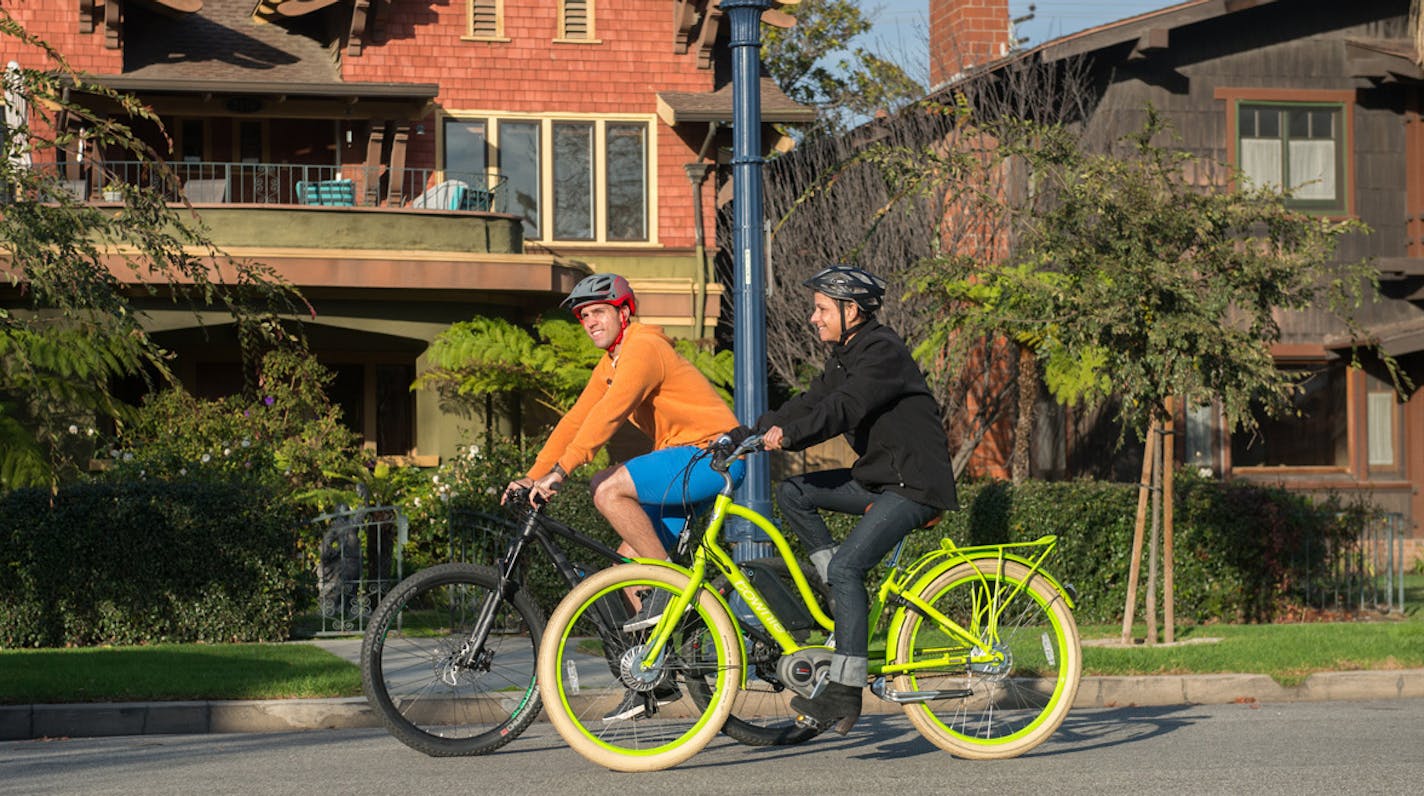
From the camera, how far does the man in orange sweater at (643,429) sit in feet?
26.5

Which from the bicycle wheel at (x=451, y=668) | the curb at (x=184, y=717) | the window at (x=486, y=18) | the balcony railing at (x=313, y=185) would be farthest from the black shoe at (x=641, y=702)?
the window at (x=486, y=18)

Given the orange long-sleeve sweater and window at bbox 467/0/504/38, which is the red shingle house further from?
the orange long-sleeve sweater

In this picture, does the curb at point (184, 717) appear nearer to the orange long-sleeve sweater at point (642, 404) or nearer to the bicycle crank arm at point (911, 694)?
the orange long-sleeve sweater at point (642, 404)

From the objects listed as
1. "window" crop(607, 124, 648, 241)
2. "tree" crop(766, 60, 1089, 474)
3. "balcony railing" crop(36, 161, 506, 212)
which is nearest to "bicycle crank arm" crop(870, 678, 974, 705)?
"tree" crop(766, 60, 1089, 474)

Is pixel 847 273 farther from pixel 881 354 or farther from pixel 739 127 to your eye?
pixel 739 127

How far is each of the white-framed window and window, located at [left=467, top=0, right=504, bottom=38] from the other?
1129mm

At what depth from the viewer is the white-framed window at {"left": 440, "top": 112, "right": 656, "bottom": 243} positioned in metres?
23.9

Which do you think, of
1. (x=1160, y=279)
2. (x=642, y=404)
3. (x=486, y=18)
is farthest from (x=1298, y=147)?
(x=642, y=404)

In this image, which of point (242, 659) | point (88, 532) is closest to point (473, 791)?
point (242, 659)

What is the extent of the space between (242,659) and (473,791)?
4927mm

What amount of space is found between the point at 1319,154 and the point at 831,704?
19.1 m

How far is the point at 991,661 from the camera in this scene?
8008 millimetres

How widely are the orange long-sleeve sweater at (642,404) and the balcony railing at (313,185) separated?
1335 centimetres

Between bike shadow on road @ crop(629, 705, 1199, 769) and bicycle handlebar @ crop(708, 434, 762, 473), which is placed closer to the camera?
bicycle handlebar @ crop(708, 434, 762, 473)
